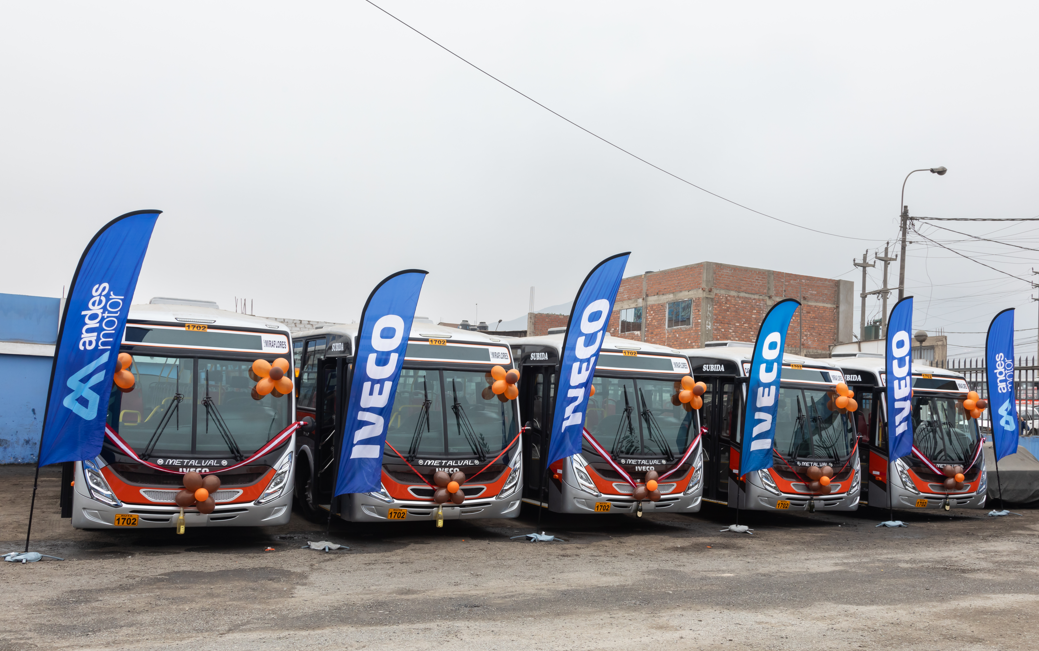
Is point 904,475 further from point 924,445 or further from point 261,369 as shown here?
point 261,369

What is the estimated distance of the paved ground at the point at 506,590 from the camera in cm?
602

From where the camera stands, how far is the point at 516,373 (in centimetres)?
1034

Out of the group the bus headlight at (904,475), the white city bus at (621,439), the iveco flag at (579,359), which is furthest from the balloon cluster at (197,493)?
the bus headlight at (904,475)

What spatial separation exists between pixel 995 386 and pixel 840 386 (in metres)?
3.93

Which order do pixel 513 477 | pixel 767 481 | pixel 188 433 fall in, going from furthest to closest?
pixel 767 481
pixel 513 477
pixel 188 433

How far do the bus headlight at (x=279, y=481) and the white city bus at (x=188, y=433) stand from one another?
11 millimetres

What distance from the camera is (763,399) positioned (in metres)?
11.7

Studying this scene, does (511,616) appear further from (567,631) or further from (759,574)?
(759,574)

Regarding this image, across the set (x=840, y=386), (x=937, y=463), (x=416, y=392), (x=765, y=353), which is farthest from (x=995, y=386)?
(x=416, y=392)

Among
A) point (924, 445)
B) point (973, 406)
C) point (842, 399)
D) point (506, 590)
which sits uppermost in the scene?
point (842, 399)

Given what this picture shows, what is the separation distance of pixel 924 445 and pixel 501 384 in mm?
7433

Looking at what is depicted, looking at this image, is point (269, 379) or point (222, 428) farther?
Result: point (269, 379)

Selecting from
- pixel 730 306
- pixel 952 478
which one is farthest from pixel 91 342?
pixel 730 306

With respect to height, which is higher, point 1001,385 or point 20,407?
point 1001,385
